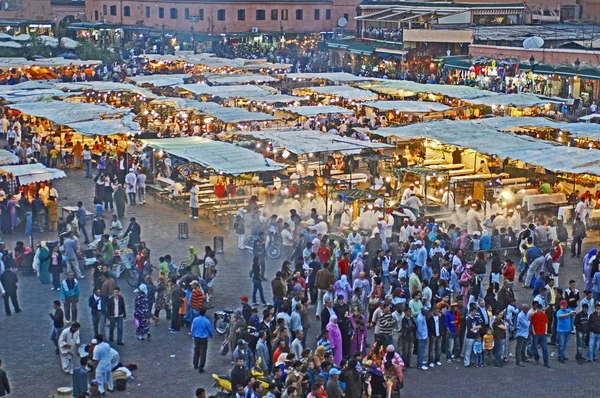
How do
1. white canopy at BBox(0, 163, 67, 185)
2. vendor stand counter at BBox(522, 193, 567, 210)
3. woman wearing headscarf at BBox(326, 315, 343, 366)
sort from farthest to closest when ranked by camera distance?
1. vendor stand counter at BBox(522, 193, 567, 210)
2. white canopy at BBox(0, 163, 67, 185)
3. woman wearing headscarf at BBox(326, 315, 343, 366)

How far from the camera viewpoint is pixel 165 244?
83.5ft

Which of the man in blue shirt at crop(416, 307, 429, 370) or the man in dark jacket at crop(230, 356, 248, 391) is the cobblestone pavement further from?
the man in dark jacket at crop(230, 356, 248, 391)

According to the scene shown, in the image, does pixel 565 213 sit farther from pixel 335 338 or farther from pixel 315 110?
pixel 315 110

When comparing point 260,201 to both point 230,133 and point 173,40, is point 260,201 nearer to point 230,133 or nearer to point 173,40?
point 230,133

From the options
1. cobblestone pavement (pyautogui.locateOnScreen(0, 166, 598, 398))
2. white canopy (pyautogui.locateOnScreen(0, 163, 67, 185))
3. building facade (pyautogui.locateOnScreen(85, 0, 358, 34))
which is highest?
building facade (pyautogui.locateOnScreen(85, 0, 358, 34))

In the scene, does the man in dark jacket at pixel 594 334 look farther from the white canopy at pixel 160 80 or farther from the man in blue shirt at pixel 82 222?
the white canopy at pixel 160 80

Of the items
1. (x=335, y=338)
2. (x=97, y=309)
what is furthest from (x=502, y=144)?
(x=97, y=309)

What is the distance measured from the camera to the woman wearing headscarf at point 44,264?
71.9 feet

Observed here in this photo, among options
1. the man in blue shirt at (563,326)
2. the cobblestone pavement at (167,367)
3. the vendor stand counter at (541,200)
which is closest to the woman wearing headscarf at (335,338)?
the cobblestone pavement at (167,367)

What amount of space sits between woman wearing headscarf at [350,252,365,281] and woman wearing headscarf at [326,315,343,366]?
3.40 m

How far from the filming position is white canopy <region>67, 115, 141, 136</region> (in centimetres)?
3344

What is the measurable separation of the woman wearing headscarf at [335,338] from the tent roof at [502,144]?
1155 cm

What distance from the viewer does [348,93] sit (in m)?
42.5

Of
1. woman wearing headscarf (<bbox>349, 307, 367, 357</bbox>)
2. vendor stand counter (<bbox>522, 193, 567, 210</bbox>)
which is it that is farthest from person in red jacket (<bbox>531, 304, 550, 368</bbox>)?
vendor stand counter (<bbox>522, 193, 567, 210</bbox>)
